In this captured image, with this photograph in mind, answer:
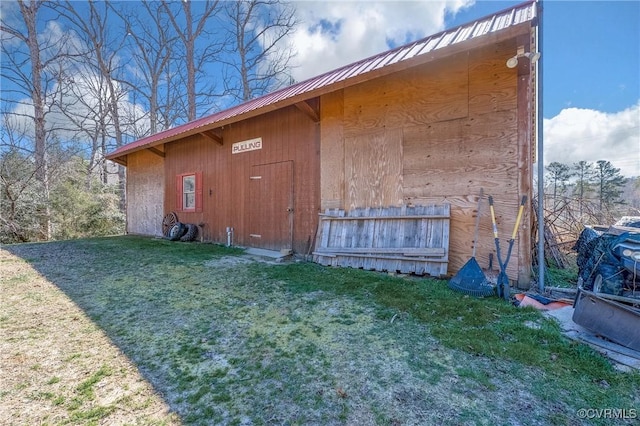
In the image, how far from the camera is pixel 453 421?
1.41m

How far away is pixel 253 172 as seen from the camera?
6.58m

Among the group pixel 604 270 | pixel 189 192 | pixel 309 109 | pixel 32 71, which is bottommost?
pixel 604 270

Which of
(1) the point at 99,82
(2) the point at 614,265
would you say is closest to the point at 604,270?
(2) the point at 614,265

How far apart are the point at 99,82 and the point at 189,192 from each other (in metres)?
11.2

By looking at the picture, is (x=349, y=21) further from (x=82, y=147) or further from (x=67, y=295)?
(x=82, y=147)

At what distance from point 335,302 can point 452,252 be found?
194cm

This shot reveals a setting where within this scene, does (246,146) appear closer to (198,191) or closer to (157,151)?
(198,191)

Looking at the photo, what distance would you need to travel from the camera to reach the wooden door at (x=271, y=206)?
5922 mm

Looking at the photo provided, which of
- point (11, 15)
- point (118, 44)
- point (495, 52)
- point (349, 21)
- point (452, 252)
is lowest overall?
point (452, 252)

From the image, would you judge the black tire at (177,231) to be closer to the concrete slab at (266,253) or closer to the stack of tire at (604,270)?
the concrete slab at (266,253)

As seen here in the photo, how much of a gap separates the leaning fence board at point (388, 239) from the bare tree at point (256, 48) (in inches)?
450

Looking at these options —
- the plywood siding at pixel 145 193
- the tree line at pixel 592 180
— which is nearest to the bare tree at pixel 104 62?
the plywood siding at pixel 145 193

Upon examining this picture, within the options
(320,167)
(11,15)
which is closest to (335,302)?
(320,167)

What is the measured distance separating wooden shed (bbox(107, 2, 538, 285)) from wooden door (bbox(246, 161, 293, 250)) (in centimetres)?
2
